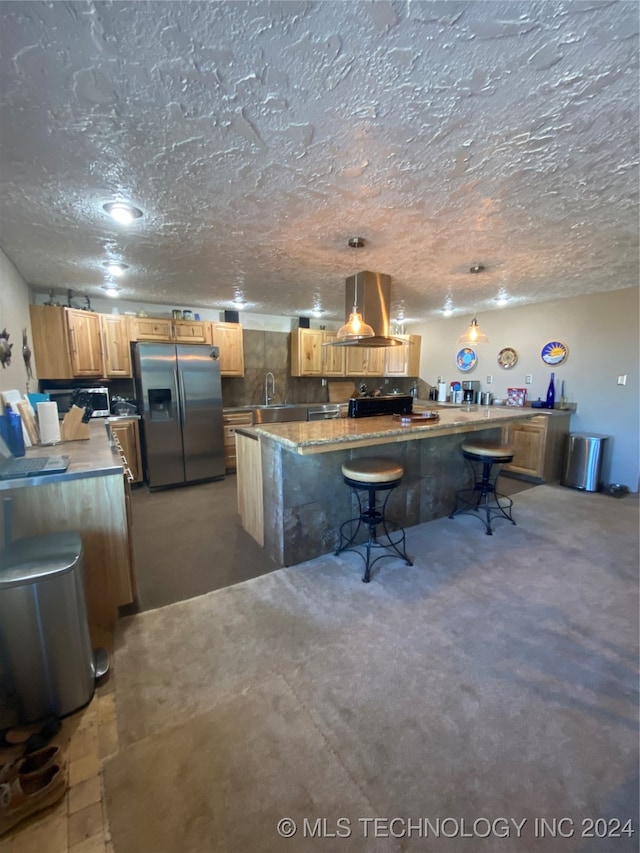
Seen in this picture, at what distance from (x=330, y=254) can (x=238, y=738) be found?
300 centimetres

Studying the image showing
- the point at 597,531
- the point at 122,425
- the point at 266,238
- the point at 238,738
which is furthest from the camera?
the point at 122,425

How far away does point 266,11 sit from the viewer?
906 millimetres

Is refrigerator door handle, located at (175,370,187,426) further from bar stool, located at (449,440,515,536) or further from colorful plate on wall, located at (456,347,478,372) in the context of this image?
colorful plate on wall, located at (456,347,478,372)

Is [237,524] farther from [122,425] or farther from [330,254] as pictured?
[330,254]

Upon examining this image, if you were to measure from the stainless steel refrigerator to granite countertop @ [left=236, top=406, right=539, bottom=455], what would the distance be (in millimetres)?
1739

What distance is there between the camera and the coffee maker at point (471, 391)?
5508 mm

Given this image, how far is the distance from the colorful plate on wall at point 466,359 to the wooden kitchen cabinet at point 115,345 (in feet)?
16.7

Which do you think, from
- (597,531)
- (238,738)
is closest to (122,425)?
(238,738)

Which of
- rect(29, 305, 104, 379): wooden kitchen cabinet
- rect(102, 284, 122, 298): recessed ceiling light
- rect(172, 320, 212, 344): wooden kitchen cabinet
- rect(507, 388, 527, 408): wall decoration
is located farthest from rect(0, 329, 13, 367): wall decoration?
rect(507, 388, 527, 408): wall decoration

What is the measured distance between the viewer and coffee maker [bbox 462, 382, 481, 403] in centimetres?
551

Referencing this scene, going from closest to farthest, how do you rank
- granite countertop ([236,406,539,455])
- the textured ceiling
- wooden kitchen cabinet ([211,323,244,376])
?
1. the textured ceiling
2. granite countertop ([236,406,539,455])
3. wooden kitchen cabinet ([211,323,244,376])

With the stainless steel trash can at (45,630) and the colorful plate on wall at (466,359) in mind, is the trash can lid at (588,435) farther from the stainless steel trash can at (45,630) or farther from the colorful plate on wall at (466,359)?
the stainless steel trash can at (45,630)


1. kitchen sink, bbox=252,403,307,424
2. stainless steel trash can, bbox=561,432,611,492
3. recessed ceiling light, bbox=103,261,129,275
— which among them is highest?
recessed ceiling light, bbox=103,261,129,275

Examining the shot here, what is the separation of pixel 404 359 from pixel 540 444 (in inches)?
109
